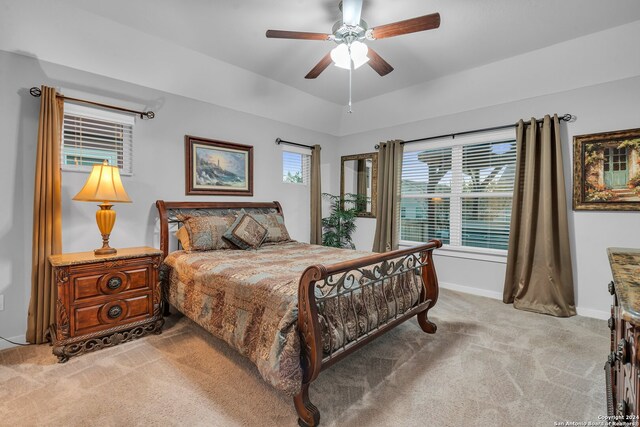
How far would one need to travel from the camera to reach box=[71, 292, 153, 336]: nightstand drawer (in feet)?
7.80

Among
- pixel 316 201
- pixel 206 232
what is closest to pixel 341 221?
pixel 316 201

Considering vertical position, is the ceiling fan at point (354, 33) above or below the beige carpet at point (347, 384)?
above

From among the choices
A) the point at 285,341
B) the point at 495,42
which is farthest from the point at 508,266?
the point at 285,341

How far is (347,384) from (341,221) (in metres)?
3.48

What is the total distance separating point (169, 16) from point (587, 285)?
5.04 m

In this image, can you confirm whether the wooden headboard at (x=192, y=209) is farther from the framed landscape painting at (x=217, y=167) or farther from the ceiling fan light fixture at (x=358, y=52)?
the ceiling fan light fixture at (x=358, y=52)

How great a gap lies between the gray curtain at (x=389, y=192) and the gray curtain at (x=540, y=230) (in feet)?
5.15

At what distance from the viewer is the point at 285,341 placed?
1.63 meters

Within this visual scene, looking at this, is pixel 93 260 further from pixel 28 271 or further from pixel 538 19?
pixel 538 19

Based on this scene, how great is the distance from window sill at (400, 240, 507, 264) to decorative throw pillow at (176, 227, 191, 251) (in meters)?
3.42

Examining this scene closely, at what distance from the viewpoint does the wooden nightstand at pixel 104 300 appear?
2314 mm

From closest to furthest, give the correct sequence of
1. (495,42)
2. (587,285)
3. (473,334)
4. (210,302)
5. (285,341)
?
(285,341) → (210,302) → (473,334) → (495,42) → (587,285)

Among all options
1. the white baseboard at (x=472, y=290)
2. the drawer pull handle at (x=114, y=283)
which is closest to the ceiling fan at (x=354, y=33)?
the drawer pull handle at (x=114, y=283)

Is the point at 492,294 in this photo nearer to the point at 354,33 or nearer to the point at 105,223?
the point at 354,33
